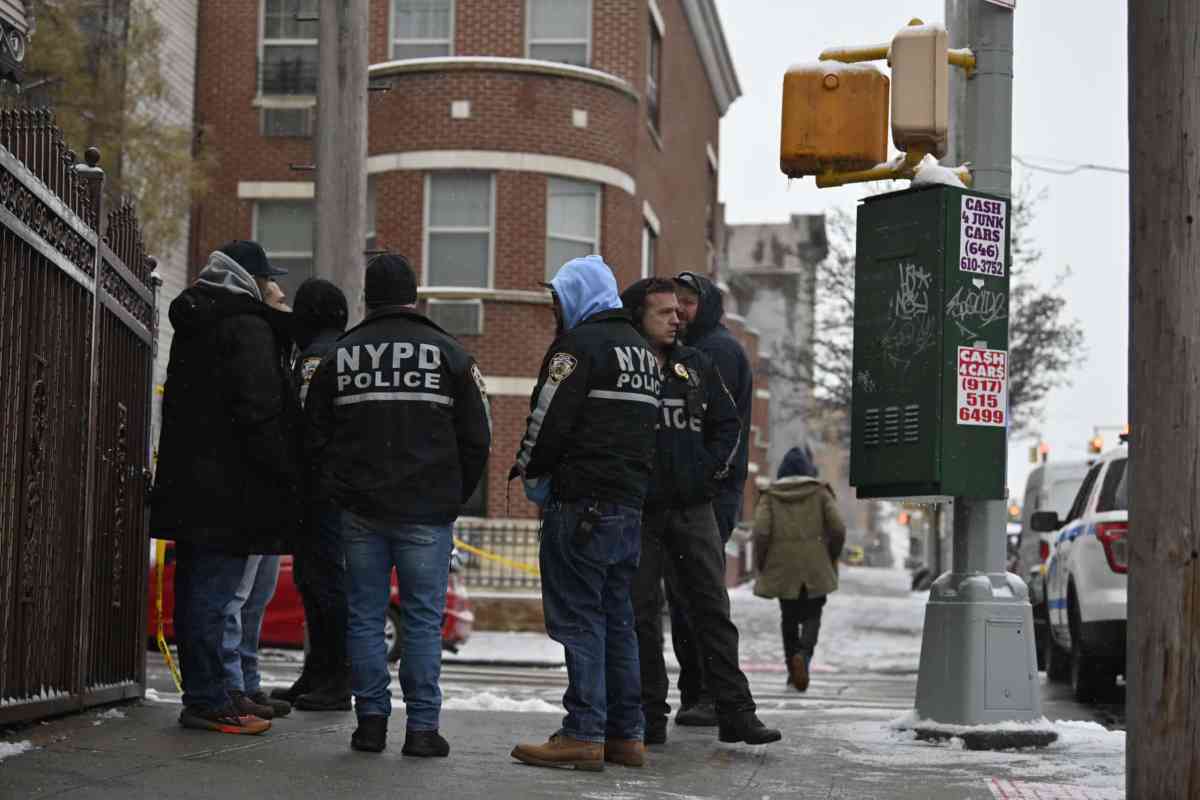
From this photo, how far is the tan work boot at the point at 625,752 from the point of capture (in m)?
7.48

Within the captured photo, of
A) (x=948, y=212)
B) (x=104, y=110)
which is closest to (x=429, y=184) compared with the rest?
(x=104, y=110)

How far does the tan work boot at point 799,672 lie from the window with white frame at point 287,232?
→ 14.6 meters

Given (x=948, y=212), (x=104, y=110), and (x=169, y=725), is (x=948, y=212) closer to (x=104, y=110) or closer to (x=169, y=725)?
(x=169, y=725)

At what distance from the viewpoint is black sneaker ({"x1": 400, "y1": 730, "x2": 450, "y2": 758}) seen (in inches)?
279

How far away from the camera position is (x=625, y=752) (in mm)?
7484

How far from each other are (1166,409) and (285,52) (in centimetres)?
2328

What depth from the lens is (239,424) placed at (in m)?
7.56

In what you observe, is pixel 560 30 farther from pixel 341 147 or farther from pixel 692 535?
pixel 692 535

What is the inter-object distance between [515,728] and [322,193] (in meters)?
5.26

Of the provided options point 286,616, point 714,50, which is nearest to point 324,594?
point 286,616

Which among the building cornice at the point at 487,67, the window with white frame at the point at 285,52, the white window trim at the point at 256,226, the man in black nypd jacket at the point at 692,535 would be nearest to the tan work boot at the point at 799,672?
the man in black nypd jacket at the point at 692,535

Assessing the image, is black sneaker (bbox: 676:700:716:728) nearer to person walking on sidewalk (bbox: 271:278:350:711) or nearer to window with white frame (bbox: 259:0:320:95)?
person walking on sidewalk (bbox: 271:278:350:711)

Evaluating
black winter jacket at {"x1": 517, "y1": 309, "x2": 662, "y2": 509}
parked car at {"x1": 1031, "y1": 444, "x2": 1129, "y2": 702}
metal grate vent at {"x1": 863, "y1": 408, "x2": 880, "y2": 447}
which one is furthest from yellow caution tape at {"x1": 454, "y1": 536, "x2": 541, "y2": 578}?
black winter jacket at {"x1": 517, "y1": 309, "x2": 662, "y2": 509}

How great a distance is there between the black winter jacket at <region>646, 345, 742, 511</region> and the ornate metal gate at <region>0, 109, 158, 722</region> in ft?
8.01
